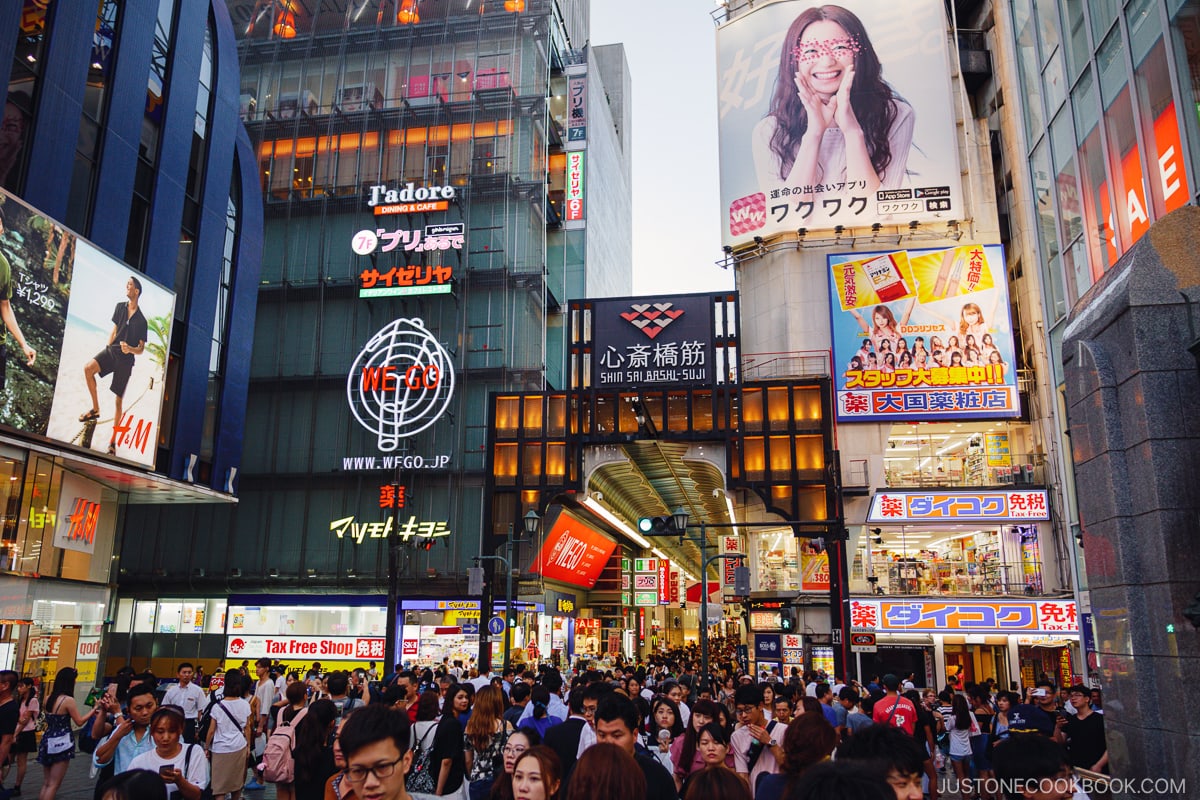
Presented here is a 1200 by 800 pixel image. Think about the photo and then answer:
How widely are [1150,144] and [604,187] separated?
192 ft

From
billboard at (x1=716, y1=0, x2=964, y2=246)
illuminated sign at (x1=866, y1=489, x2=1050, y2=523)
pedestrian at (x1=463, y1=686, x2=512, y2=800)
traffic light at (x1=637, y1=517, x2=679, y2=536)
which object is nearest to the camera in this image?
pedestrian at (x1=463, y1=686, x2=512, y2=800)

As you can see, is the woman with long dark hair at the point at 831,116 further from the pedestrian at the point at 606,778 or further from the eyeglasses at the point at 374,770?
the eyeglasses at the point at 374,770

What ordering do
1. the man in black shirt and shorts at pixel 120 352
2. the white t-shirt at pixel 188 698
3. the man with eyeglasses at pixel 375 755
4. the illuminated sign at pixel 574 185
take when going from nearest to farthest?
the man with eyeglasses at pixel 375 755
the white t-shirt at pixel 188 698
the man in black shirt and shorts at pixel 120 352
the illuminated sign at pixel 574 185

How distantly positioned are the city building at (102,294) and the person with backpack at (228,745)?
1348 cm

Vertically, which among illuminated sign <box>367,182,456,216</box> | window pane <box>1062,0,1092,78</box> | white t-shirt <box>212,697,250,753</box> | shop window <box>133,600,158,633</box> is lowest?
white t-shirt <box>212,697,250,753</box>

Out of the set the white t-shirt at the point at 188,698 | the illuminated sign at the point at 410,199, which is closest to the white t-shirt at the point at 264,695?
the white t-shirt at the point at 188,698

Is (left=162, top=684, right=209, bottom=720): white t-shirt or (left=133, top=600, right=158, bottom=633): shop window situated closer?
(left=162, top=684, right=209, bottom=720): white t-shirt

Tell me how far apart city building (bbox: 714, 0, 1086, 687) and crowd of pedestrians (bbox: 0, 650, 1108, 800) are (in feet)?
57.1

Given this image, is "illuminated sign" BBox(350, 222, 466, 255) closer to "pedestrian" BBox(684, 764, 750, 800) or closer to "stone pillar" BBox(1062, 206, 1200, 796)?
"stone pillar" BBox(1062, 206, 1200, 796)

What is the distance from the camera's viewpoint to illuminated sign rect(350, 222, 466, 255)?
45.6 m

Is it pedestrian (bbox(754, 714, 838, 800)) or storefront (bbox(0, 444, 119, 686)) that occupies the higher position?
storefront (bbox(0, 444, 119, 686))

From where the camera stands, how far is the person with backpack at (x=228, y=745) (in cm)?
1058

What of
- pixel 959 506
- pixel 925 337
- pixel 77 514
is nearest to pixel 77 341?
pixel 77 514

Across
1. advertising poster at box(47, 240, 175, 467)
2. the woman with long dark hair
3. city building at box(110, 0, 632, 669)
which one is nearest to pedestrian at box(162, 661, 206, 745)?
advertising poster at box(47, 240, 175, 467)
